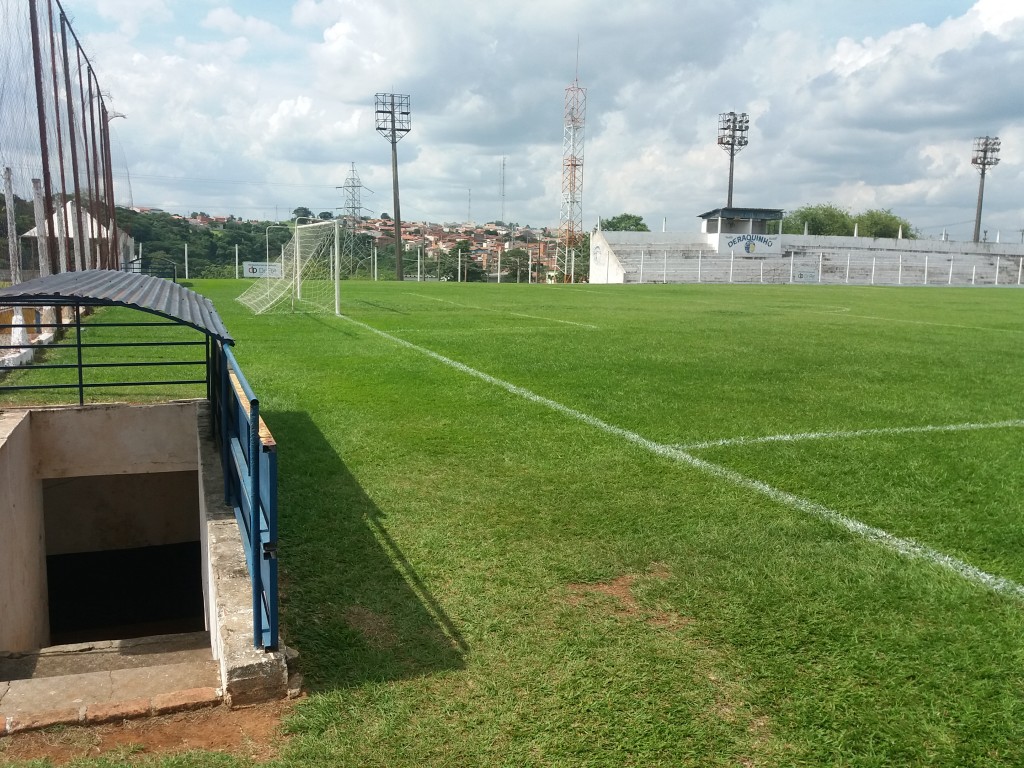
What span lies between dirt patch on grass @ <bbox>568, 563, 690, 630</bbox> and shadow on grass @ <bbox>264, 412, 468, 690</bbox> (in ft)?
2.26

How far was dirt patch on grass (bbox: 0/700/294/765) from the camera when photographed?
265 centimetres

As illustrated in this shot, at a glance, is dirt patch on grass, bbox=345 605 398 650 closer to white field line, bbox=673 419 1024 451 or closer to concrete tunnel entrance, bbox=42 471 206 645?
white field line, bbox=673 419 1024 451

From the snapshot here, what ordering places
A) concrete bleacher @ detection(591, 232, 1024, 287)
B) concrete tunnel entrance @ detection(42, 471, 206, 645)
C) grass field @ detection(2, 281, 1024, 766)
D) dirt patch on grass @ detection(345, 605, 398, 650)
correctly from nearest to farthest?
grass field @ detection(2, 281, 1024, 766), dirt patch on grass @ detection(345, 605, 398, 650), concrete tunnel entrance @ detection(42, 471, 206, 645), concrete bleacher @ detection(591, 232, 1024, 287)

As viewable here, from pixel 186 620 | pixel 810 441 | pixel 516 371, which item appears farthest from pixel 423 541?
pixel 516 371

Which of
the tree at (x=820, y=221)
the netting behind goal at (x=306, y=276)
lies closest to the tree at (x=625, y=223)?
the tree at (x=820, y=221)

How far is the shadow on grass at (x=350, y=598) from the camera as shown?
3.19 metres

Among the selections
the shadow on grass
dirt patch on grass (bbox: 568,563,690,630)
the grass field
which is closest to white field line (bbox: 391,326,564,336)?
the grass field

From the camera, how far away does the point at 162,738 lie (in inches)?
108

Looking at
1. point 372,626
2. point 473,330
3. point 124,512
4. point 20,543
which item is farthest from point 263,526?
point 473,330

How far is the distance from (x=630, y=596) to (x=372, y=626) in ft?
3.91

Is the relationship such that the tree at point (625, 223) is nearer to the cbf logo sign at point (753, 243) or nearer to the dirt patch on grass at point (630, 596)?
the cbf logo sign at point (753, 243)

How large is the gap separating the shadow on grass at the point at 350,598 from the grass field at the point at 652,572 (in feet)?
0.05

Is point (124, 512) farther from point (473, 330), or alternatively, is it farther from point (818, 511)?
point (473, 330)

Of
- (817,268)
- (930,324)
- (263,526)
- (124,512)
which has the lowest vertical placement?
(124,512)
